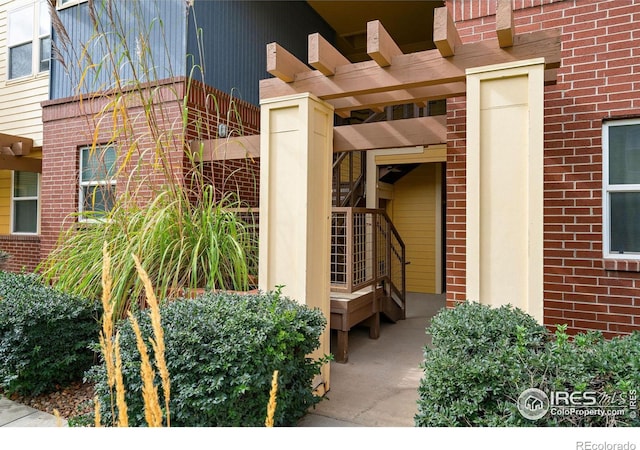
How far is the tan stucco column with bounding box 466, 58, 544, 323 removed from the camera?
2.50m

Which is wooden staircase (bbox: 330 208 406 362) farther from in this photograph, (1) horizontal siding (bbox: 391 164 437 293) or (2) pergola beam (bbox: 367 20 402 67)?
(1) horizontal siding (bbox: 391 164 437 293)

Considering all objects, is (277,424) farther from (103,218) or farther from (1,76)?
(1,76)

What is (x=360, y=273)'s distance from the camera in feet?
17.5

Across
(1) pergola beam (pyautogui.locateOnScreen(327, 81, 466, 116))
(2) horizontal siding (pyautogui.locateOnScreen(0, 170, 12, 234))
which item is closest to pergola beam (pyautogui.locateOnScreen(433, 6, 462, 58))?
(1) pergola beam (pyautogui.locateOnScreen(327, 81, 466, 116))

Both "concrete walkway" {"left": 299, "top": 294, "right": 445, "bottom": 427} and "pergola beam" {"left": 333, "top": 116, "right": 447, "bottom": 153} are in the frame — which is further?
"pergola beam" {"left": 333, "top": 116, "right": 447, "bottom": 153}

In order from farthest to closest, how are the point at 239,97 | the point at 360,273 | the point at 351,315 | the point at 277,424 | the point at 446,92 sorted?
the point at 239,97 < the point at 360,273 < the point at 351,315 < the point at 446,92 < the point at 277,424

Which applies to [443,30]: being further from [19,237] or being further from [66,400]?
[19,237]

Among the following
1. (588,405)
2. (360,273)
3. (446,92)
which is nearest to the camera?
(588,405)

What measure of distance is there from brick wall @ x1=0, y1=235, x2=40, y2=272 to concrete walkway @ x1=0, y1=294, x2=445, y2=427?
515 centimetres

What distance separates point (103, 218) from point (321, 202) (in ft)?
7.85

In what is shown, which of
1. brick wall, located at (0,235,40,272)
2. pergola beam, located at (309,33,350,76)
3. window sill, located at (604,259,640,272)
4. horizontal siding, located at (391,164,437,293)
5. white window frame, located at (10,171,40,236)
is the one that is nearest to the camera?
pergola beam, located at (309,33,350,76)

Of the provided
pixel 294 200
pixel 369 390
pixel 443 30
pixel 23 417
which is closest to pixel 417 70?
pixel 443 30

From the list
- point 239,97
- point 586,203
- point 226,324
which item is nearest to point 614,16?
point 586,203

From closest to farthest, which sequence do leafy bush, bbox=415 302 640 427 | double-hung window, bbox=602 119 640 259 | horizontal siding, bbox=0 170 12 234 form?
leafy bush, bbox=415 302 640 427, double-hung window, bbox=602 119 640 259, horizontal siding, bbox=0 170 12 234
